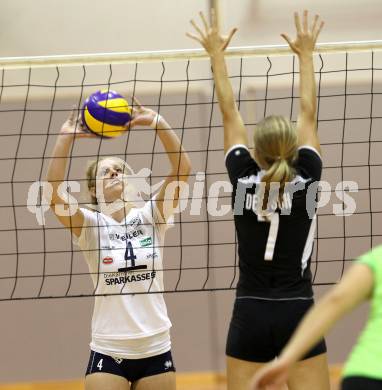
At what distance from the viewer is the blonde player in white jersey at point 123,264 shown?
138 inches

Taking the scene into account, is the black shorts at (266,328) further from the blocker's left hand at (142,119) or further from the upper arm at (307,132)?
the blocker's left hand at (142,119)

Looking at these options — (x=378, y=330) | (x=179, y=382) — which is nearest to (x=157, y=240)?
(x=378, y=330)

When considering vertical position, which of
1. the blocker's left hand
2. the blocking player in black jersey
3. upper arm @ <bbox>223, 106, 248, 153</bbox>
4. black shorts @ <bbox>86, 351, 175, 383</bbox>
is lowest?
black shorts @ <bbox>86, 351, 175, 383</bbox>

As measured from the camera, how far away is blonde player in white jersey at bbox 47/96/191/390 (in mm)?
3496

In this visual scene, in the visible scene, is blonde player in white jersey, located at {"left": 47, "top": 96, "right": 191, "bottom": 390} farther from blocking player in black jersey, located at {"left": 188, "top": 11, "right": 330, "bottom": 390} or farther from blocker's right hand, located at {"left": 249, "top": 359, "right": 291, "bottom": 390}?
blocker's right hand, located at {"left": 249, "top": 359, "right": 291, "bottom": 390}

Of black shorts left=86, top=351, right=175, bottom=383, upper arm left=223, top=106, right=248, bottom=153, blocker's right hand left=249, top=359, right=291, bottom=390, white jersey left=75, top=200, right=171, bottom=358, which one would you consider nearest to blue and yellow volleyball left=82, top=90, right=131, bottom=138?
white jersey left=75, top=200, right=171, bottom=358

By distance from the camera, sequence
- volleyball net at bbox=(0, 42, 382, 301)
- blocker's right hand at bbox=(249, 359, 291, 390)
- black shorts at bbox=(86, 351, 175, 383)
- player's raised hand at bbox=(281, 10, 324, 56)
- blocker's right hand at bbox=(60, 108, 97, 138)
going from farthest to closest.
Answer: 1. volleyball net at bbox=(0, 42, 382, 301)
2. blocker's right hand at bbox=(60, 108, 97, 138)
3. black shorts at bbox=(86, 351, 175, 383)
4. player's raised hand at bbox=(281, 10, 324, 56)
5. blocker's right hand at bbox=(249, 359, 291, 390)

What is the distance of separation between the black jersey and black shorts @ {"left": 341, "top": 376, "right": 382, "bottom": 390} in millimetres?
1047

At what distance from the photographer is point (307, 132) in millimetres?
3043

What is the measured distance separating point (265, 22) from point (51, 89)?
1.77m

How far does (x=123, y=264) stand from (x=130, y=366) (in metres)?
0.47

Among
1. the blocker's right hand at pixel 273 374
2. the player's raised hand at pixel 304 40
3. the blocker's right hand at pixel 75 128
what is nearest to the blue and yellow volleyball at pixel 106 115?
the blocker's right hand at pixel 75 128

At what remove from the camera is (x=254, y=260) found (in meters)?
2.93

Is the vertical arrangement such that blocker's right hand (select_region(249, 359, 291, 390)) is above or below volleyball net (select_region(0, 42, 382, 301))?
below
